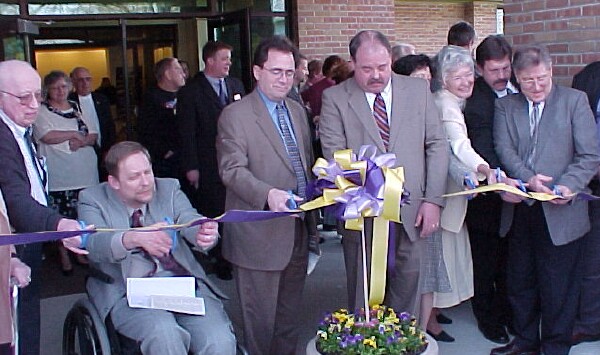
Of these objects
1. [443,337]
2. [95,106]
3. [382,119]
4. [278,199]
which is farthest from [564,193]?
[95,106]

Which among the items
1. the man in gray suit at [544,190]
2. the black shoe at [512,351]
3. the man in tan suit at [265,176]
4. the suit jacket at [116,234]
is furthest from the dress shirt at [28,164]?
the black shoe at [512,351]

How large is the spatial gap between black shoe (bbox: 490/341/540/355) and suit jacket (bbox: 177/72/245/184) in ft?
8.85

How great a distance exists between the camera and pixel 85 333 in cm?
354

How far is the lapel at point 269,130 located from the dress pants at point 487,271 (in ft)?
4.47

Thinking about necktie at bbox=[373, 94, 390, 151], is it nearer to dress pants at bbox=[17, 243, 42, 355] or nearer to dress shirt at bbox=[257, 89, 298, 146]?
dress shirt at bbox=[257, 89, 298, 146]

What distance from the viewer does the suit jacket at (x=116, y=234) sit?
3391mm

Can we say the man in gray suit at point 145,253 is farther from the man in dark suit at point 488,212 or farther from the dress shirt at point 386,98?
the man in dark suit at point 488,212

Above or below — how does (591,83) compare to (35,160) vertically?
above

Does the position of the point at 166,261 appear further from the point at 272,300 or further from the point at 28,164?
the point at 28,164

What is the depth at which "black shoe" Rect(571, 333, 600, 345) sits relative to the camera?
4.43 meters

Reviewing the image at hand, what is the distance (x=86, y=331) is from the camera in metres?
3.48

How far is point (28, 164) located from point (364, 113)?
64.6 inches

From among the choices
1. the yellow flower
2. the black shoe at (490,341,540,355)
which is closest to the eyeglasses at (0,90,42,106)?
the yellow flower

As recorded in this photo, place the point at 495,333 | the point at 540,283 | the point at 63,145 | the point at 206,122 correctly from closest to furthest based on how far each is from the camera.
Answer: the point at 540,283
the point at 495,333
the point at 206,122
the point at 63,145
